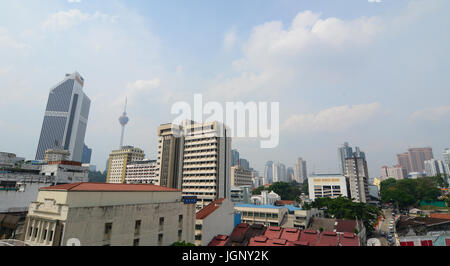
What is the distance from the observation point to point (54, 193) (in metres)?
22.7

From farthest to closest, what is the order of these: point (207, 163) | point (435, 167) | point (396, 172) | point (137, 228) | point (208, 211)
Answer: point (396, 172)
point (435, 167)
point (207, 163)
point (208, 211)
point (137, 228)

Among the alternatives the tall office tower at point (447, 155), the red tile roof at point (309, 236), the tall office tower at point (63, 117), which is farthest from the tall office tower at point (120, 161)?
the tall office tower at point (447, 155)

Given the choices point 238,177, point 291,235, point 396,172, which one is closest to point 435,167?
point 396,172

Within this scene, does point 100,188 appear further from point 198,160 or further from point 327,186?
point 327,186

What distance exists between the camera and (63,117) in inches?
7377

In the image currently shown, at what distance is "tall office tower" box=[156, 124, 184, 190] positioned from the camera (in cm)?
7512

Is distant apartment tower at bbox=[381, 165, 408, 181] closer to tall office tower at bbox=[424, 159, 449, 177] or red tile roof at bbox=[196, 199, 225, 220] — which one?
tall office tower at bbox=[424, 159, 449, 177]

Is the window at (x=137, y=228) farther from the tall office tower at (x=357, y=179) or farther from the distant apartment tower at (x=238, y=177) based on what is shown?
the tall office tower at (x=357, y=179)

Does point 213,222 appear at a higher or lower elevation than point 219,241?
higher

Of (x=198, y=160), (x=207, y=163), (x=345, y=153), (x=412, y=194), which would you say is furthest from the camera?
(x=345, y=153)

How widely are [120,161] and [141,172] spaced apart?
2037 cm

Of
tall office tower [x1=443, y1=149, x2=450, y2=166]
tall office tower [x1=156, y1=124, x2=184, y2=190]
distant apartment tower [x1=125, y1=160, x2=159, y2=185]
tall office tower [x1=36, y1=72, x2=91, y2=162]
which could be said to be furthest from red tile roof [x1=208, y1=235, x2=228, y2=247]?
tall office tower [x1=36, y1=72, x2=91, y2=162]

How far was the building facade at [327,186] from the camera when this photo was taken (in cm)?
9061
